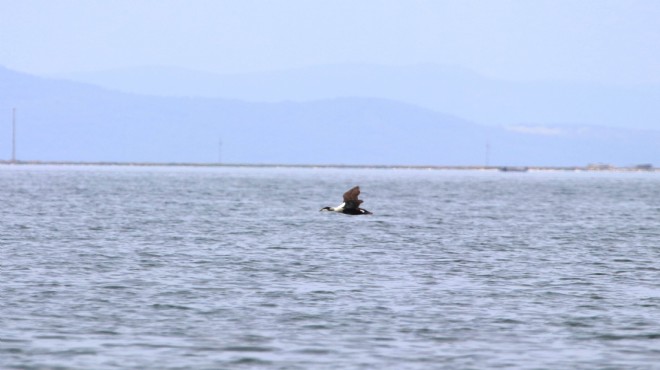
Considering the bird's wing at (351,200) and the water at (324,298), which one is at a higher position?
the bird's wing at (351,200)

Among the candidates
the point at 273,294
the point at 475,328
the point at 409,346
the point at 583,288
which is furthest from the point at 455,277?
the point at 409,346

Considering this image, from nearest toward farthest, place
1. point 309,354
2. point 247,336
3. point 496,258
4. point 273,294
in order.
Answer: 1. point 309,354
2. point 247,336
3. point 273,294
4. point 496,258

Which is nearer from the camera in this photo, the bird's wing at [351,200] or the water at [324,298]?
the water at [324,298]

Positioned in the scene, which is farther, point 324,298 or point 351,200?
point 351,200

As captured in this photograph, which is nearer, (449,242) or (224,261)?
(224,261)

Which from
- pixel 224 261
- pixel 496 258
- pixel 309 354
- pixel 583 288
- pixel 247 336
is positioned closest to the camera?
pixel 309 354

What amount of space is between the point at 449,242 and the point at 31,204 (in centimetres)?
4203

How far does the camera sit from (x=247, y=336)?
83.6 ft

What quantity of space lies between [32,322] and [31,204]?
60.9 meters

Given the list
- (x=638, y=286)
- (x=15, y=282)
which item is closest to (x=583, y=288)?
(x=638, y=286)

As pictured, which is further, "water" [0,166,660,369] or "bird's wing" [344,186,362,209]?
"bird's wing" [344,186,362,209]

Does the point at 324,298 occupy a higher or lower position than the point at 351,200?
lower

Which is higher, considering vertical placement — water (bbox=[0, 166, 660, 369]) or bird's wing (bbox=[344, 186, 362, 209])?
bird's wing (bbox=[344, 186, 362, 209])

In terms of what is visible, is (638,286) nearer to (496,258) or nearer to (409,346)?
(496,258)
